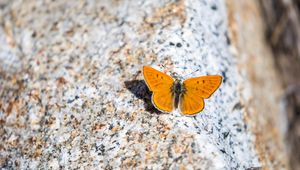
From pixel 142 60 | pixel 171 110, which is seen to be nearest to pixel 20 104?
pixel 142 60

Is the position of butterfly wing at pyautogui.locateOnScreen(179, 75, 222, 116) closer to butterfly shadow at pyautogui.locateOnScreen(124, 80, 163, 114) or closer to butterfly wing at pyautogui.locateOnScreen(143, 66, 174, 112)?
butterfly wing at pyautogui.locateOnScreen(143, 66, 174, 112)

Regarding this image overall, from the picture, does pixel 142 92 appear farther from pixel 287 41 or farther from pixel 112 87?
pixel 287 41

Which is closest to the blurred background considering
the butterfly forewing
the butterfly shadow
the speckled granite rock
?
the speckled granite rock

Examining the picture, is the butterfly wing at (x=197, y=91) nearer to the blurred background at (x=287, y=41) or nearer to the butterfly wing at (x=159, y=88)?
the butterfly wing at (x=159, y=88)

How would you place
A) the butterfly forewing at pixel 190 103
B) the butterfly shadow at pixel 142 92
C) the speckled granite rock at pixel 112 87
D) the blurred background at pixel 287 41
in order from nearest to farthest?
the butterfly forewing at pixel 190 103 → the speckled granite rock at pixel 112 87 → the butterfly shadow at pixel 142 92 → the blurred background at pixel 287 41

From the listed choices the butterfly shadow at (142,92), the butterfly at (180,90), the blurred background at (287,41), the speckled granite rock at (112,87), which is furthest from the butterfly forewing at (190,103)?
the blurred background at (287,41)

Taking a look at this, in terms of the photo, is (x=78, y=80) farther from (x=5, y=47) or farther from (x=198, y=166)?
(x=198, y=166)
